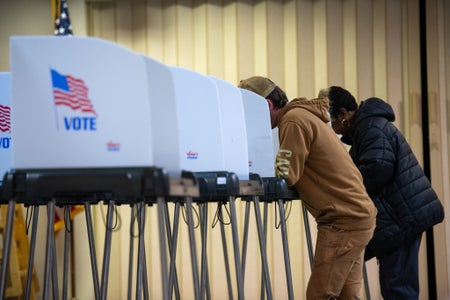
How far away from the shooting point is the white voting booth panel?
2318 millimetres

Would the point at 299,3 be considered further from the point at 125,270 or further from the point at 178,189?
the point at 178,189

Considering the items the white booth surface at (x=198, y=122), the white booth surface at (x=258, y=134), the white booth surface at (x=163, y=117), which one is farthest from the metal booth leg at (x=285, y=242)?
the white booth surface at (x=163, y=117)

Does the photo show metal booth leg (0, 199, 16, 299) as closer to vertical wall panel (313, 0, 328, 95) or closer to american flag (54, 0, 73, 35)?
american flag (54, 0, 73, 35)

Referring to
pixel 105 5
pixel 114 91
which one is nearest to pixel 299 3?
pixel 105 5

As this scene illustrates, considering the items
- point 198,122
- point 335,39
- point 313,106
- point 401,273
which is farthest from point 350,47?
point 198,122

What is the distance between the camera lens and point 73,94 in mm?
Answer: 2332

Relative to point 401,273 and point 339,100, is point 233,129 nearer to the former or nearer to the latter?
point 339,100

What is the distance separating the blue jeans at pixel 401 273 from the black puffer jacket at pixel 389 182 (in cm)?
5

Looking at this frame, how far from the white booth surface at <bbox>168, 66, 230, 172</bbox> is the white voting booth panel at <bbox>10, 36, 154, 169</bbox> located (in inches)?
23.4

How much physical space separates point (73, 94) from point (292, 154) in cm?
113

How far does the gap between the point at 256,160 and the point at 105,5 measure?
2803 mm

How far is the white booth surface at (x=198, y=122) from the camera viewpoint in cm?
295

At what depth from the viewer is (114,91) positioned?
2.33 metres

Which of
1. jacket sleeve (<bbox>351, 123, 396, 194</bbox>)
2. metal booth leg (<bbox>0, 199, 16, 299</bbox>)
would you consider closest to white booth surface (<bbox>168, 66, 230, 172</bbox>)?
metal booth leg (<bbox>0, 199, 16, 299</bbox>)
